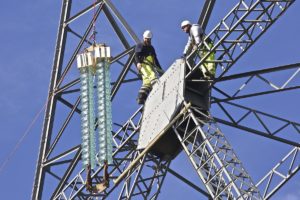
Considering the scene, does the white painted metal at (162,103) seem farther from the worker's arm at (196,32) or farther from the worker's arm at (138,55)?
the worker's arm at (138,55)

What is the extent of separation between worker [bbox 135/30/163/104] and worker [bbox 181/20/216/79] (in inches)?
59.1

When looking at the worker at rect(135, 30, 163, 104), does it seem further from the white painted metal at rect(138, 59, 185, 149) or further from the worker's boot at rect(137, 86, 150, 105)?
the white painted metal at rect(138, 59, 185, 149)

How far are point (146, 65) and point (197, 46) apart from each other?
10.3ft

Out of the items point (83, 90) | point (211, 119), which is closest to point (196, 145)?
point (211, 119)

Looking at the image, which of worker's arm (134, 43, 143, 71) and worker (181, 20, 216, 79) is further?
worker's arm (134, 43, 143, 71)

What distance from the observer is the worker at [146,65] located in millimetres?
42594

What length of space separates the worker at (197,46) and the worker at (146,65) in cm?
150

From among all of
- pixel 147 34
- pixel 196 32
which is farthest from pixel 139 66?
pixel 196 32

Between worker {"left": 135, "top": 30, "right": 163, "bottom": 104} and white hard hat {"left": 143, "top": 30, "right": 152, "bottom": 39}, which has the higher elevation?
white hard hat {"left": 143, "top": 30, "right": 152, "bottom": 39}

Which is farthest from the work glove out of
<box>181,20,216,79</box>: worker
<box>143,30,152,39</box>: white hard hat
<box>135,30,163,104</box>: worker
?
<box>181,20,216,79</box>: worker

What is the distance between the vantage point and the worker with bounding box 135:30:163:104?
4259cm

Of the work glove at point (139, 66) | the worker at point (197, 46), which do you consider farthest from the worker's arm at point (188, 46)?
the work glove at point (139, 66)

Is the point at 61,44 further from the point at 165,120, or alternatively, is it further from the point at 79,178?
the point at 165,120

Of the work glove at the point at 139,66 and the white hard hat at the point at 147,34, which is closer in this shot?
the white hard hat at the point at 147,34
